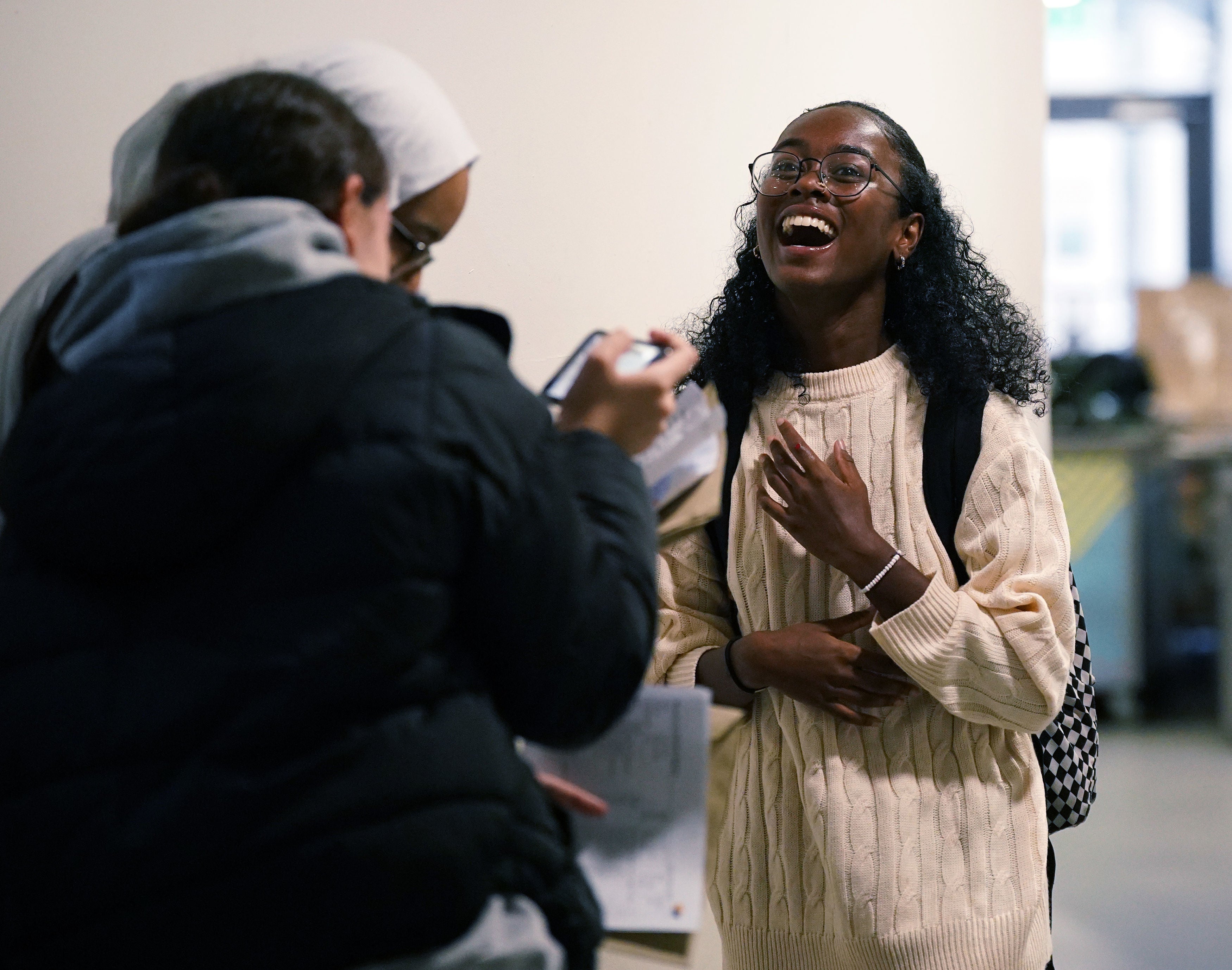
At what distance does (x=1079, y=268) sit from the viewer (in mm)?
7277

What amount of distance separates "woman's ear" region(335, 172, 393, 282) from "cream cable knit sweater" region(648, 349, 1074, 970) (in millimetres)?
838

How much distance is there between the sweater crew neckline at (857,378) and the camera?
5.83ft

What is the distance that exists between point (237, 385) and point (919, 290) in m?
1.27

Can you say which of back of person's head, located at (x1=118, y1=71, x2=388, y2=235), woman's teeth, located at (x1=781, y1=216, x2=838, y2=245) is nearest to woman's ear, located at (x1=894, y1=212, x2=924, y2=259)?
woman's teeth, located at (x1=781, y1=216, x2=838, y2=245)

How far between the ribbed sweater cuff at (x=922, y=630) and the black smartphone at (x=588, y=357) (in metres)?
0.58

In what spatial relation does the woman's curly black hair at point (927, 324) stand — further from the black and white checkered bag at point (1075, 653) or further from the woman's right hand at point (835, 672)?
the woman's right hand at point (835, 672)

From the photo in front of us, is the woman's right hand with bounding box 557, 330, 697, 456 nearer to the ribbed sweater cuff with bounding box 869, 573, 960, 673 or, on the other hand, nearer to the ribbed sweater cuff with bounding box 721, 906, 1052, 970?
the ribbed sweater cuff with bounding box 869, 573, 960, 673

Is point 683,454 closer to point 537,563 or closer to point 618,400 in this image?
point 618,400

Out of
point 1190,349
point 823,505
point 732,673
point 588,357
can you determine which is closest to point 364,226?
point 588,357

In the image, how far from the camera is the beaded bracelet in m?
1.60

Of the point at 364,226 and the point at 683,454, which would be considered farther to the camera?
the point at 683,454

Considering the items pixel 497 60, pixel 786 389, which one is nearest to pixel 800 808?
pixel 786 389

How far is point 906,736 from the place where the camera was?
1674 mm

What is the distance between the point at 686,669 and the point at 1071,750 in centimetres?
61
